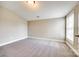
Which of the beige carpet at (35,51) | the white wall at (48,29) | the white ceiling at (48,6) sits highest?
the white ceiling at (48,6)

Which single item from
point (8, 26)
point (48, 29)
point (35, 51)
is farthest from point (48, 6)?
point (48, 29)

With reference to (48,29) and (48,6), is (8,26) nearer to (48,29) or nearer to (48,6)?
(48,6)

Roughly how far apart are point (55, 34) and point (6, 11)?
365 centimetres

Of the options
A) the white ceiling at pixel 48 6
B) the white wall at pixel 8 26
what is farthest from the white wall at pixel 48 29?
the white wall at pixel 8 26

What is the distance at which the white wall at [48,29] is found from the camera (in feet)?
20.3

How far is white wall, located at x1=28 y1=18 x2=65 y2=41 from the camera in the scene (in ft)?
20.3

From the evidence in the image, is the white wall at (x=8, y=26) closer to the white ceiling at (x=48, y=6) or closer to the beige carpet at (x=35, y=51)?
the white ceiling at (x=48, y=6)

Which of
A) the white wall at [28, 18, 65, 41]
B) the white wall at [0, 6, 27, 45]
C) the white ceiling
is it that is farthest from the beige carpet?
the white wall at [28, 18, 65, 41]

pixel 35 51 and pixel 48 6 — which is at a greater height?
pixel 48 6

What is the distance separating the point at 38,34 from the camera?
7.55 metres

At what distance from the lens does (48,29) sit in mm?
6895

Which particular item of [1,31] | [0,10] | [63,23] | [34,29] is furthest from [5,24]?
[63,23]

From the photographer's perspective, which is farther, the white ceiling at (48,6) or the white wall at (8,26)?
the white wall at (8,26)

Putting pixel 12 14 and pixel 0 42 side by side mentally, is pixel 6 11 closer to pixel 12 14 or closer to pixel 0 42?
pixel 12 14
